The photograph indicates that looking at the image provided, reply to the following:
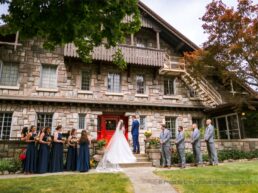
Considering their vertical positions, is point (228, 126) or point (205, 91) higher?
point (205, 91)

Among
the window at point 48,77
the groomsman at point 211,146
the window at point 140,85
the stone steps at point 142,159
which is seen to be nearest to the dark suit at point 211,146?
the groomsman at point 211,146

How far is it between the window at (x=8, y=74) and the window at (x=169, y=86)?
10.2 metres

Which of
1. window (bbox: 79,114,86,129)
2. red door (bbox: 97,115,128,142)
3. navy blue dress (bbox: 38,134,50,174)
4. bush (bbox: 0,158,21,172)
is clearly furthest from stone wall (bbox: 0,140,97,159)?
red door (bbox: 97,115,128,142)

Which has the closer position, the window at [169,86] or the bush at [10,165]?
the bush at [10,165]

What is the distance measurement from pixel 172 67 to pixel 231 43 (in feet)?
15.6

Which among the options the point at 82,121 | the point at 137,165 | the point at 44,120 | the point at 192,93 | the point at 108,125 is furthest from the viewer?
the point at 192,93

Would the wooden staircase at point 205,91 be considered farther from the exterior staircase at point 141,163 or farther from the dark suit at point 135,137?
the exterior staircase at point 141,163

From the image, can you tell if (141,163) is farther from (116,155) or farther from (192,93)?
(192,93)

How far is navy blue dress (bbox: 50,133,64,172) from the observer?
927 cm

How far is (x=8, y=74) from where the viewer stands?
13.5m

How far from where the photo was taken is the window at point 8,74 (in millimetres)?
13312

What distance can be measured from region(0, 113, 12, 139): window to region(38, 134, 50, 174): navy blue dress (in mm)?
4566

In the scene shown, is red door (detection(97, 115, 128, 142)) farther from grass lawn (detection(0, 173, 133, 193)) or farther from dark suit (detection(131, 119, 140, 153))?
grass lawn (detection(0, 173, 133, 193))

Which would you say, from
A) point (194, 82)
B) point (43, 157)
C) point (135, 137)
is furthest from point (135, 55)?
point (43, 157)
